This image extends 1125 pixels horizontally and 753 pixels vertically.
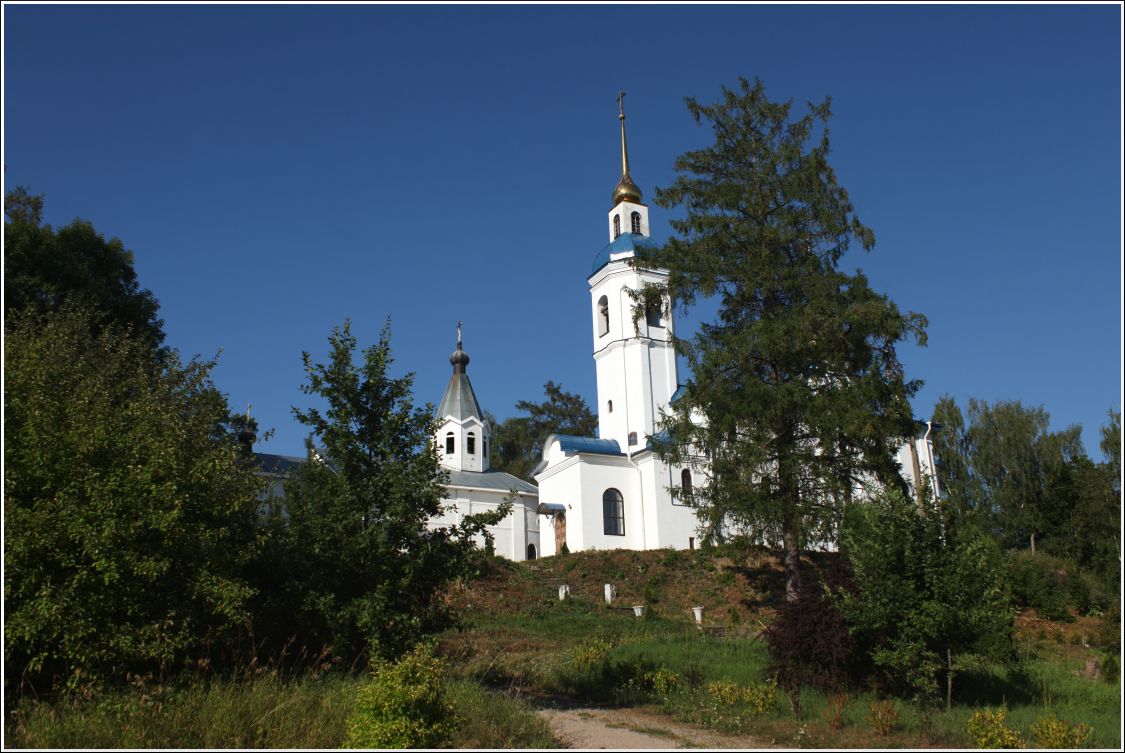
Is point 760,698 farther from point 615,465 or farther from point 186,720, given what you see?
point 615,465

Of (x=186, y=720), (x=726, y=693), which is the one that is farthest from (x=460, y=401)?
(x=186, y=720)

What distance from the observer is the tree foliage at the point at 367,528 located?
35.6ft

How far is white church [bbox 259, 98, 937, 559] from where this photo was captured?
114 ft

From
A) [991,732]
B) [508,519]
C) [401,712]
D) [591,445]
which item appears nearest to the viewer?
[401,712]

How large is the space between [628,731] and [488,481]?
29837 millimetres

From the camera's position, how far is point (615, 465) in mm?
35781

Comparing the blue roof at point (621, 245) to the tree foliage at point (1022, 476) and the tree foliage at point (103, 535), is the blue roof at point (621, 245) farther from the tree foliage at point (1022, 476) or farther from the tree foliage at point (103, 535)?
the tree foliage at point (103, 535)

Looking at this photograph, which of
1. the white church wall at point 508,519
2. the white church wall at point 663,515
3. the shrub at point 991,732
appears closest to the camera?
the shrub at point 991,732

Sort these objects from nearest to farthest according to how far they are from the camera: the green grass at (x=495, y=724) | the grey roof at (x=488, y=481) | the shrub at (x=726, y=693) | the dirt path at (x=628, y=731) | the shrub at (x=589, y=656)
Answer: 1. the green grass at (x=495, y=724)
2. the dirt path at (x=628, y=731)
3. the shrub at (x=726, y=693)
4. the shrub at (x=589, y=656)
5. the grey roof at (x=488, y=481)

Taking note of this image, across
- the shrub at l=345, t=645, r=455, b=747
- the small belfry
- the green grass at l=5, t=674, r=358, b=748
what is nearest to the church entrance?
the small belfry

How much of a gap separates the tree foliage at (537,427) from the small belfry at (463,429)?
1566cm

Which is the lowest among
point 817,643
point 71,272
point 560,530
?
point 817,643

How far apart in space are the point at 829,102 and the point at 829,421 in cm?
783

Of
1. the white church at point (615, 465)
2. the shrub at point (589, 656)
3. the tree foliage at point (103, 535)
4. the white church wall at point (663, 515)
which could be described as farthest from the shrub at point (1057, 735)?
the white church wall at point (663, 515)
